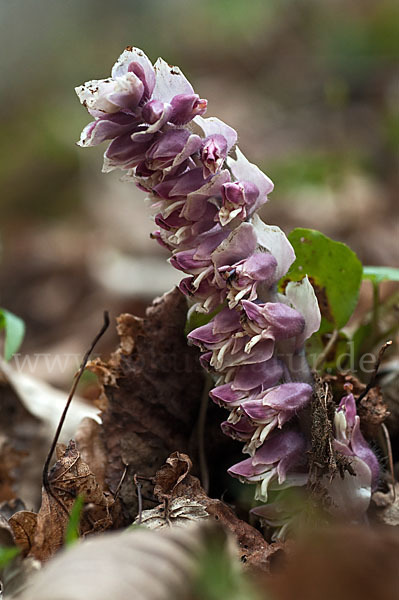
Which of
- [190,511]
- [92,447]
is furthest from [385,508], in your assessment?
[92,447]

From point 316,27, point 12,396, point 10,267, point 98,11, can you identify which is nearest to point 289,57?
point 316,27

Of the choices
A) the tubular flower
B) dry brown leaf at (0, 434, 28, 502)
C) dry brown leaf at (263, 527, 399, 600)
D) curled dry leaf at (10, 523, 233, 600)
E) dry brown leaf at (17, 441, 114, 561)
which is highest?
dry brown leaf at (263, 527, 399, 600)

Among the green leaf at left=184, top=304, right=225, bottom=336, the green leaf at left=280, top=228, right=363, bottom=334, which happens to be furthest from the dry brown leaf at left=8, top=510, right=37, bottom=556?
the green leaf at left=280, top=228, right=363, bottom=334

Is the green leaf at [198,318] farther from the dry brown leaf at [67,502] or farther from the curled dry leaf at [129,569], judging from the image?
the curled dry leaf at [129,569]

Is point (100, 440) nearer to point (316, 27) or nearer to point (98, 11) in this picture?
point (316, 27)

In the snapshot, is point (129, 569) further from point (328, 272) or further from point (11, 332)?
point (11, 332)

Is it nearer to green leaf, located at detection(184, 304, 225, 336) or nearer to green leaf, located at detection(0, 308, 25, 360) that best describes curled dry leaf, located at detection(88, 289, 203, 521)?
green leaf, located at detection(184, 304, 225, 336)
